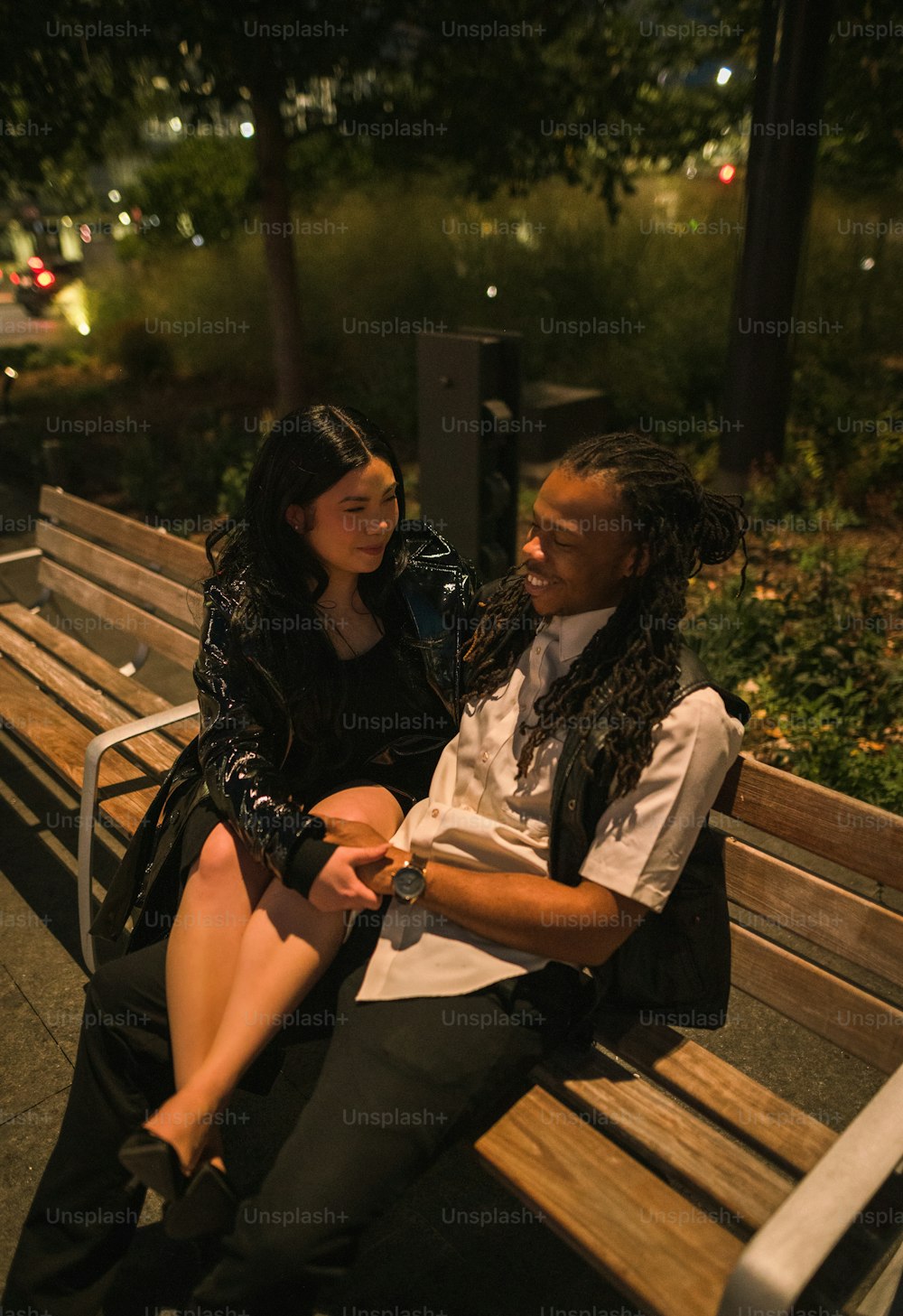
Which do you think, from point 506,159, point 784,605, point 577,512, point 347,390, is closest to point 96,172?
point 347,390

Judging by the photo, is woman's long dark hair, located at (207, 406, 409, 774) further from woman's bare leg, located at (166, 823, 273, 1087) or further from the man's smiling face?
the man's smiling face

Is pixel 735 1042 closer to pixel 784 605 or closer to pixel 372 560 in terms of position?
pixel 372 560

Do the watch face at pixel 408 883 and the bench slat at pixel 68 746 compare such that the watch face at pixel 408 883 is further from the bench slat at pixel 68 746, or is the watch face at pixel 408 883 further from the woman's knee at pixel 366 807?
the bench slat at pixel 68 746

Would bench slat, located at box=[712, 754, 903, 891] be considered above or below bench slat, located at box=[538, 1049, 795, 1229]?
above

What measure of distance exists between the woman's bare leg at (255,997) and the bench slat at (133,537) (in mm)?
1630

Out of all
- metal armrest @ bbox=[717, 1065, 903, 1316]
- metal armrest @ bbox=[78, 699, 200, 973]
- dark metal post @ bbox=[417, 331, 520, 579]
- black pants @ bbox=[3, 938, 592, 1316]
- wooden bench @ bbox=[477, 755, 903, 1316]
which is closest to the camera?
metal armrest @ bbox=[717, 1065, 903, 1316]

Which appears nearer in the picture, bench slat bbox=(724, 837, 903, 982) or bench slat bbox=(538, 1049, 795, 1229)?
bench slat bbox=(538, 1049, 795, 1229)

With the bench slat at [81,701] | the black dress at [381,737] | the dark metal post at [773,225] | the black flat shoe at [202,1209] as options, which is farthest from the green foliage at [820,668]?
the black flat shoe at [202,1209]

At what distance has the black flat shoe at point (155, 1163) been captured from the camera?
5.95 ft

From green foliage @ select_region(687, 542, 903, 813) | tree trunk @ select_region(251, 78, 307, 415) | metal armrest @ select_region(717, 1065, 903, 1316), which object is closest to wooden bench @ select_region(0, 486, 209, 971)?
metal armrest @ select_region(717, 1065, 903, 1316)

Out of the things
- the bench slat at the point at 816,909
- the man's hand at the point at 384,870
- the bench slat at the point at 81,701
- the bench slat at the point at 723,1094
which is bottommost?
the bench slat at the point at 81,701

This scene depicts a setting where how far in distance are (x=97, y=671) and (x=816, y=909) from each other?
2900 millimetres

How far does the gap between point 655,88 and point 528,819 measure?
7.10 meters

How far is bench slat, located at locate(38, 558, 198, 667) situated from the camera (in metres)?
3.76
